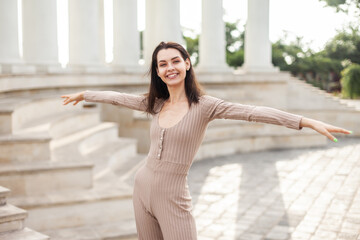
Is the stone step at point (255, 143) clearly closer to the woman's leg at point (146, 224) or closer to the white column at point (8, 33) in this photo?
the white column at point (8, 33)

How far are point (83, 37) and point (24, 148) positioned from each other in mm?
7769

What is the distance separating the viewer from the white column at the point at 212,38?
17.4 m

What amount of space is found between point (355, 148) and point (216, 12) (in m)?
6.79

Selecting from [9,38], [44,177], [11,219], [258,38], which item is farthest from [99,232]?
[258,38]

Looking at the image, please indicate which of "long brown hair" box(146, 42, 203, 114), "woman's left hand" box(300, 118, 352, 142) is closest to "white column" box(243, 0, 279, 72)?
"long brown hair" box(146, 42, 203, 114)

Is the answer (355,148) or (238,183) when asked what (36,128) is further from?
(355,148)

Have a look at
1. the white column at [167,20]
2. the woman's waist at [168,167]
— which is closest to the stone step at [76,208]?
the woman's waist at [168,167]

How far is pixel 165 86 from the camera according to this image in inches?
139

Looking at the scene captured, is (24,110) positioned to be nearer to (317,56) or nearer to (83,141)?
(83,141)

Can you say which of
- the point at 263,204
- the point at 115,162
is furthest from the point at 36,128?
the point at 263,204

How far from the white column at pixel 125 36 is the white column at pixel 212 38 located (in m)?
2.79

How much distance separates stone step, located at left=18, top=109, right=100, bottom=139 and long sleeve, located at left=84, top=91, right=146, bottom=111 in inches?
188

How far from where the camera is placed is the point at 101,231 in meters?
6.25

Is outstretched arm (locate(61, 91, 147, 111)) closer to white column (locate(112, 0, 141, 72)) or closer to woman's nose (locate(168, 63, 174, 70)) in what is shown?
woman's nose (locate(168, 63, 174, 70))
